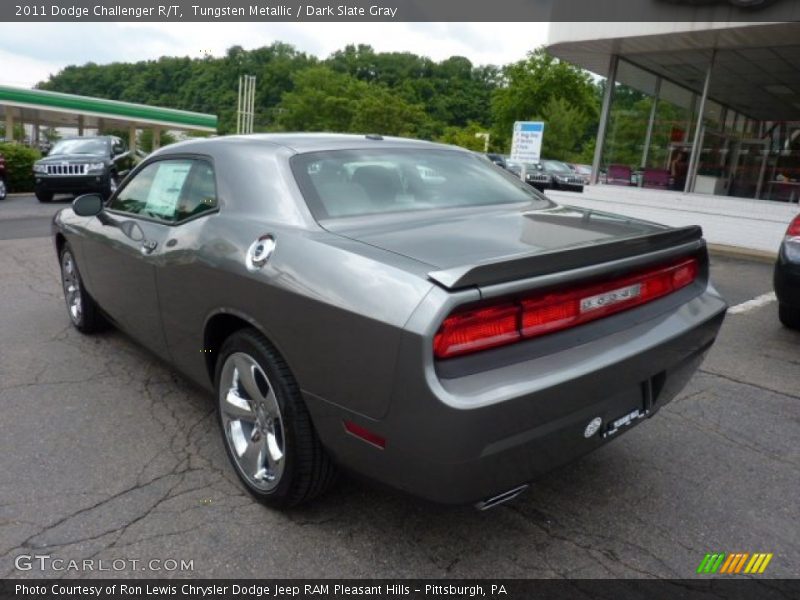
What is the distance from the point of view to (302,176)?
2.73 metres

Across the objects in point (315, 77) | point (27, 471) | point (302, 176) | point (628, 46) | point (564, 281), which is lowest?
point (27, 471)

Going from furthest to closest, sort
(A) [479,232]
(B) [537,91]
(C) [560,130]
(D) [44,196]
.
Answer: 1. (B) [537,91]
2. (C) [560,130]
3. (D) [44,196]
4. (A) [479,232]

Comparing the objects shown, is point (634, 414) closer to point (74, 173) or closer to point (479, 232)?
point (479, 232)

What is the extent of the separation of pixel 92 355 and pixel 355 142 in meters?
2.51

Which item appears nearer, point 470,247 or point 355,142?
point 470,247

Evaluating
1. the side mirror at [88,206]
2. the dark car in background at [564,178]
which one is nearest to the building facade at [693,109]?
the dark car in background at [564,178]

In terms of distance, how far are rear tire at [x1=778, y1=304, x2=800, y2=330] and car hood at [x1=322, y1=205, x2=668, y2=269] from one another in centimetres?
→ 339

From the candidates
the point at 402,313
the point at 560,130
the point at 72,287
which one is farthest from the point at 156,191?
the point at 560,130

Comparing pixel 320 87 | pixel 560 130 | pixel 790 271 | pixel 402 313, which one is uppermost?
pixel 320 87

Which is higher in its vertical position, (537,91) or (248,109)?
(537,91)

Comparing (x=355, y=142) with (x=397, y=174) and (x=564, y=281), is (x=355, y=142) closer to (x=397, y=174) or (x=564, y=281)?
(x=397, y=174)

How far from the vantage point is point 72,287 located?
4.79 meters

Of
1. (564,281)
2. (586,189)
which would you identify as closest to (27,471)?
(564,281)

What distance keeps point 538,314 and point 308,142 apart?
1574 mm
